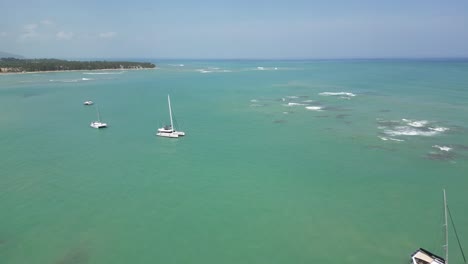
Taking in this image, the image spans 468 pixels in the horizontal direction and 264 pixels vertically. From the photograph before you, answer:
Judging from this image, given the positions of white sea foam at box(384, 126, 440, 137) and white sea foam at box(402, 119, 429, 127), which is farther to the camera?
white sea foam at box(402, 119, 429, 127)

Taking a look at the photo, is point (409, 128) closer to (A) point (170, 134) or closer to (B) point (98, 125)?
(A) point (170, 134)

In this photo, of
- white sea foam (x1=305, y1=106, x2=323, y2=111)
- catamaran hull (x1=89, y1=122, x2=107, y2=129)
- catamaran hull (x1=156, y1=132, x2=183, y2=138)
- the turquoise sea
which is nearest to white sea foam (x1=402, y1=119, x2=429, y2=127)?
the turquoise sea

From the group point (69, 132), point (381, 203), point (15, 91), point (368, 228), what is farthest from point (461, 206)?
point (15, 91)

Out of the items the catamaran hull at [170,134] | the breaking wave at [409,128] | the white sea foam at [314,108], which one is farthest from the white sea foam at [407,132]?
the catamaran hull at [170,134]

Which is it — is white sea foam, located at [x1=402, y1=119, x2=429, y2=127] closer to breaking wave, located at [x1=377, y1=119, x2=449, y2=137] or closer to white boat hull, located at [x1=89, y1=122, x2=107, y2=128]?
breaking wave, located at [x1=377, y1=119, x2=449, y2=137]

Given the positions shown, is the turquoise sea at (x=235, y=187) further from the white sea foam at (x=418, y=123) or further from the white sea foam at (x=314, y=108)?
the white sea foam at (x=314, y=108)

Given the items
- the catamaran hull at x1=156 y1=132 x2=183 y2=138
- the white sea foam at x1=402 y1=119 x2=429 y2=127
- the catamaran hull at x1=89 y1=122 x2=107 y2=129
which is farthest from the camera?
the catamaran hull at x1=89 y1=122 x2=107 y2=129

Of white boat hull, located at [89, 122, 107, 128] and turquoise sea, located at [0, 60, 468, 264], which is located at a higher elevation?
white boat hull, located at [89, 122, 107, 128]

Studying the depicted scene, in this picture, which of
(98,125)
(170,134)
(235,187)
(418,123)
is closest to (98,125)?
(98,125)

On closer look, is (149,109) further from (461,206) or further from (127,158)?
(461,206)
